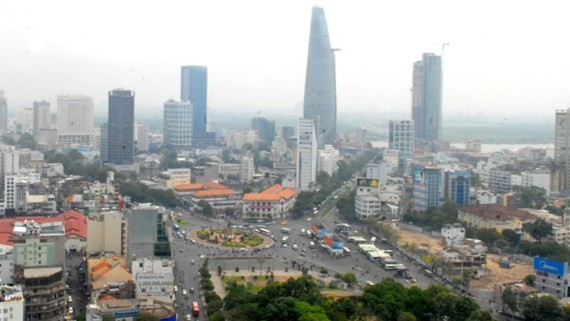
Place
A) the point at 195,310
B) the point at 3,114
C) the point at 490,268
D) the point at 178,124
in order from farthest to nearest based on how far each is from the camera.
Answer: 1. the point at 178,124
2. the point at 3,114
3. the point at 490,268
4. the point at 195,310

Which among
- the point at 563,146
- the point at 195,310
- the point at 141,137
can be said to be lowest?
the point at 195,310

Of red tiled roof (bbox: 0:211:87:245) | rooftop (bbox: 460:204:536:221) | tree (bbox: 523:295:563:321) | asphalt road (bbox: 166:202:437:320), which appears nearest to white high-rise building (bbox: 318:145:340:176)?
rooftop (bbox: 460:204:536:221)

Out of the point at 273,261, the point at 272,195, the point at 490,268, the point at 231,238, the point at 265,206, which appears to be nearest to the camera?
the point at 490,268

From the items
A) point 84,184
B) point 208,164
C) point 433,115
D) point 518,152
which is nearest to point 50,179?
point 84,184

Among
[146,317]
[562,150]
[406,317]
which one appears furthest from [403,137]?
[146,317]

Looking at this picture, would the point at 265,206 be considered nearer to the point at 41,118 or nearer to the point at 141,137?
the point at 141,137

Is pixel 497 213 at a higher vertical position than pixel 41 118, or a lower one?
lower

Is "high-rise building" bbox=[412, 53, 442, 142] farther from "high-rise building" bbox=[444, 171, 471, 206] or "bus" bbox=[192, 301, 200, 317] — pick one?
"bus" bbox=[192, 301, 200, 317]
